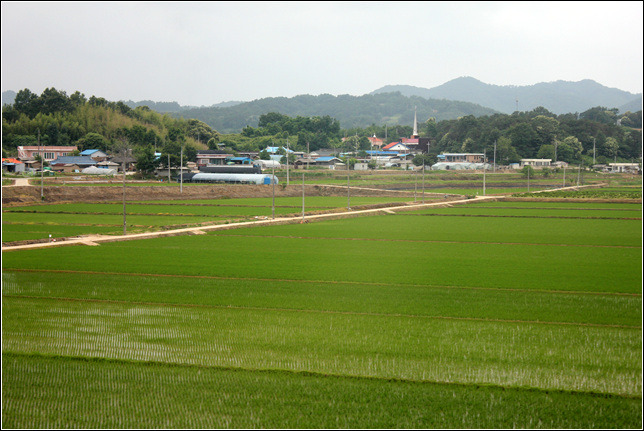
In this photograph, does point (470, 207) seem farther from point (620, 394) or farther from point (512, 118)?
point (512, 118)

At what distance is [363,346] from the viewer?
1249 cm

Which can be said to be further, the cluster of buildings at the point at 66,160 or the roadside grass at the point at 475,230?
the cluster of buildings at the point at 66,160

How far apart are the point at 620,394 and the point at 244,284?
11.5 metres

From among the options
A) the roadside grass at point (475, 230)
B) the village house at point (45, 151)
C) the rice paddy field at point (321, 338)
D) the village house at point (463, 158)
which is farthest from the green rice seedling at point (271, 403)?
the village house at point (463, 158)

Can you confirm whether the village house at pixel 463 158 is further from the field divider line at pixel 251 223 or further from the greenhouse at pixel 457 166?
the field divider line at pixel 251 223

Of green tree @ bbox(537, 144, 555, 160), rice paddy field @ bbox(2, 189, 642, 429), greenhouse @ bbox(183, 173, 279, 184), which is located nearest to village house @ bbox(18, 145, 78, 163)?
greenhouse @ bbox(183, 173, 279, 184)

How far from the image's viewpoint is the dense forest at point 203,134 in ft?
284

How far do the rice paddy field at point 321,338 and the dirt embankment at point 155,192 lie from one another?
26767mm

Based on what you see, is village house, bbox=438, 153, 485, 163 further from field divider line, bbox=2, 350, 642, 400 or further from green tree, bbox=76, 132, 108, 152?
field divider line, bbox=2, 350, 642, 400

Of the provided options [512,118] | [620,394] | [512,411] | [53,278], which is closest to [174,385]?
[512,411]

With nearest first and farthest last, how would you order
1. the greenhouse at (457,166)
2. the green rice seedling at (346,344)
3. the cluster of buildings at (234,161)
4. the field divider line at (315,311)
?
the green rice seedling at (346,344), the field divider line at (315,311), the cluster of buildings at (234,161), the greenhouse at (457,166)

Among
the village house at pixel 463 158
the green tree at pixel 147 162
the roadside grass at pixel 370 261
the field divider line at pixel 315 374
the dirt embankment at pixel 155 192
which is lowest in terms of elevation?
the field divider line at pixel 315 374

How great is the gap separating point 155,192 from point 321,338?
4741 centimetres

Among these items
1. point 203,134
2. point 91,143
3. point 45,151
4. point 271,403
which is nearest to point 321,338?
point 271,403
